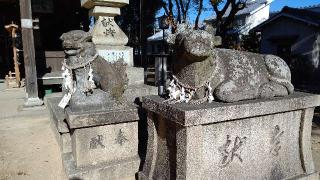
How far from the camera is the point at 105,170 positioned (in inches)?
133

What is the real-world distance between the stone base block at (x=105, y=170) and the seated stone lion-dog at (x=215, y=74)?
4.06 feet

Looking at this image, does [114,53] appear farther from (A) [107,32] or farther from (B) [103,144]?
(B) [103,144]

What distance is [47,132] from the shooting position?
5664 mm

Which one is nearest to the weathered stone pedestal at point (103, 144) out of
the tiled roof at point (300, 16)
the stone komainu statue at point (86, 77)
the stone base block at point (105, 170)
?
the stone base block at point (105, 170)

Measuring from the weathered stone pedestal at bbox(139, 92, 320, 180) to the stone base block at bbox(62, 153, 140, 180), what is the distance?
255mm

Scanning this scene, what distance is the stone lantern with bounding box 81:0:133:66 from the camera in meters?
4.77

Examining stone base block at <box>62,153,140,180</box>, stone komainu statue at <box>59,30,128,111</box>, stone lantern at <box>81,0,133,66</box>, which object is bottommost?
stone base block at <box>62,153,140,180</box>

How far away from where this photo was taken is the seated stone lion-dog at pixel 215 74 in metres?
2.51

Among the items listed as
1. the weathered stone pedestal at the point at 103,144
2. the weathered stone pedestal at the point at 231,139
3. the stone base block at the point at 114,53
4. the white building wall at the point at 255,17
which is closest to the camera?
the weathered stone pedestal at the point at 231,139

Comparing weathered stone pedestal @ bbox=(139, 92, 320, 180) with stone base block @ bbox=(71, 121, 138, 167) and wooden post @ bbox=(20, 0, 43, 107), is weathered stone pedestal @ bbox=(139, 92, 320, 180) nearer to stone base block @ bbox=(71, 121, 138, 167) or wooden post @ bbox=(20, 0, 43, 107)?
stone base block @ bbox=(71, 121, 138, 167)

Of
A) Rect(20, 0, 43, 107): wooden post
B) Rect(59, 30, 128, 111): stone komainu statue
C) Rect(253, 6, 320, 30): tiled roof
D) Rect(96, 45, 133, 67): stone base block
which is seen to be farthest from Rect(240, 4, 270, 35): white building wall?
Rect(59, 30, 128, 111): stone komainu statue

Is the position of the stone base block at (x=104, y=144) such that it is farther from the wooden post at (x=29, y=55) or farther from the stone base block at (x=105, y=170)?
the wooden post at (x=29, y=55)

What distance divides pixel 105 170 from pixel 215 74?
5.78 ft

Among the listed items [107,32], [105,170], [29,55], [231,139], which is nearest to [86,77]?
[105,170]
